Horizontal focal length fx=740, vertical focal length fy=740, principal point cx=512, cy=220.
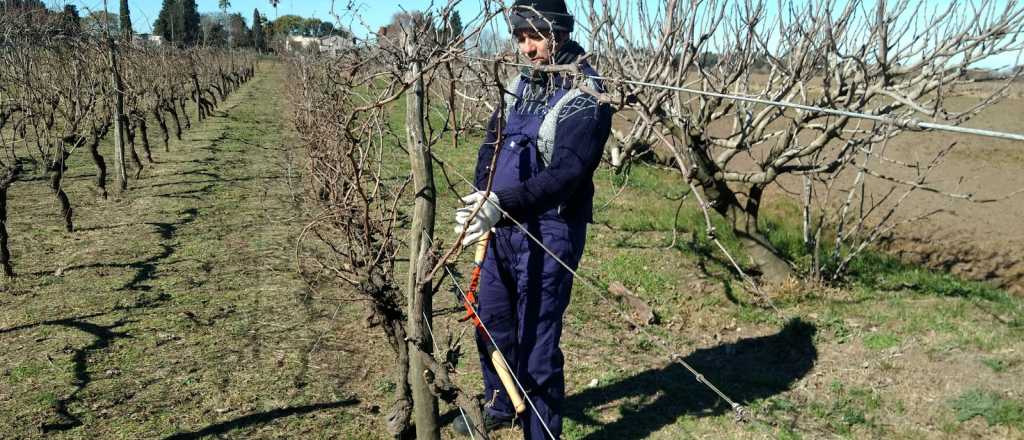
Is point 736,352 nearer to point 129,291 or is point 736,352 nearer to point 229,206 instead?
point 129,291

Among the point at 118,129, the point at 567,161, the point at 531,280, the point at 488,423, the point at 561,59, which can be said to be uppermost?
the point at 561,59

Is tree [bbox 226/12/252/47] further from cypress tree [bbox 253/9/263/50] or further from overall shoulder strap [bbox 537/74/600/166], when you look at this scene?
overall shoulder strap [bbox 537/74/600/166]

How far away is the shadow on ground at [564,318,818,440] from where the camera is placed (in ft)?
11.5

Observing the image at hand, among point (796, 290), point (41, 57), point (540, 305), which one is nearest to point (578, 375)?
point (540, 305)

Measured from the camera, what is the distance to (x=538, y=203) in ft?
7.89

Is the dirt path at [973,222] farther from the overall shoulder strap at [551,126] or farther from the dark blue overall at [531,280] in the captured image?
the overall shoulder strap at [551,126]

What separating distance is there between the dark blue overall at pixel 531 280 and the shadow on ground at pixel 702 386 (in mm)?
697

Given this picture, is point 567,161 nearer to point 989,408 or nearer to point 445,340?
point 445,340

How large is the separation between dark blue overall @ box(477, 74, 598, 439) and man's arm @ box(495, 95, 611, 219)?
107 mm

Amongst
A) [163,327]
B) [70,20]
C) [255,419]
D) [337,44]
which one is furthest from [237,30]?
[255,419]

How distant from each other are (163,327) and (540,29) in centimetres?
298

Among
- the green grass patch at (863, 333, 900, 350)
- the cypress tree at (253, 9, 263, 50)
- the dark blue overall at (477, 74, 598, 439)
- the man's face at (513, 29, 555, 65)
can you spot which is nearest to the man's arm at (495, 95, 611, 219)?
the dark blue overall at (477, 74, 598, 439)

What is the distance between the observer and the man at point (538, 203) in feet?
7.95

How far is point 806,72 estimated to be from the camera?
4.74 m
